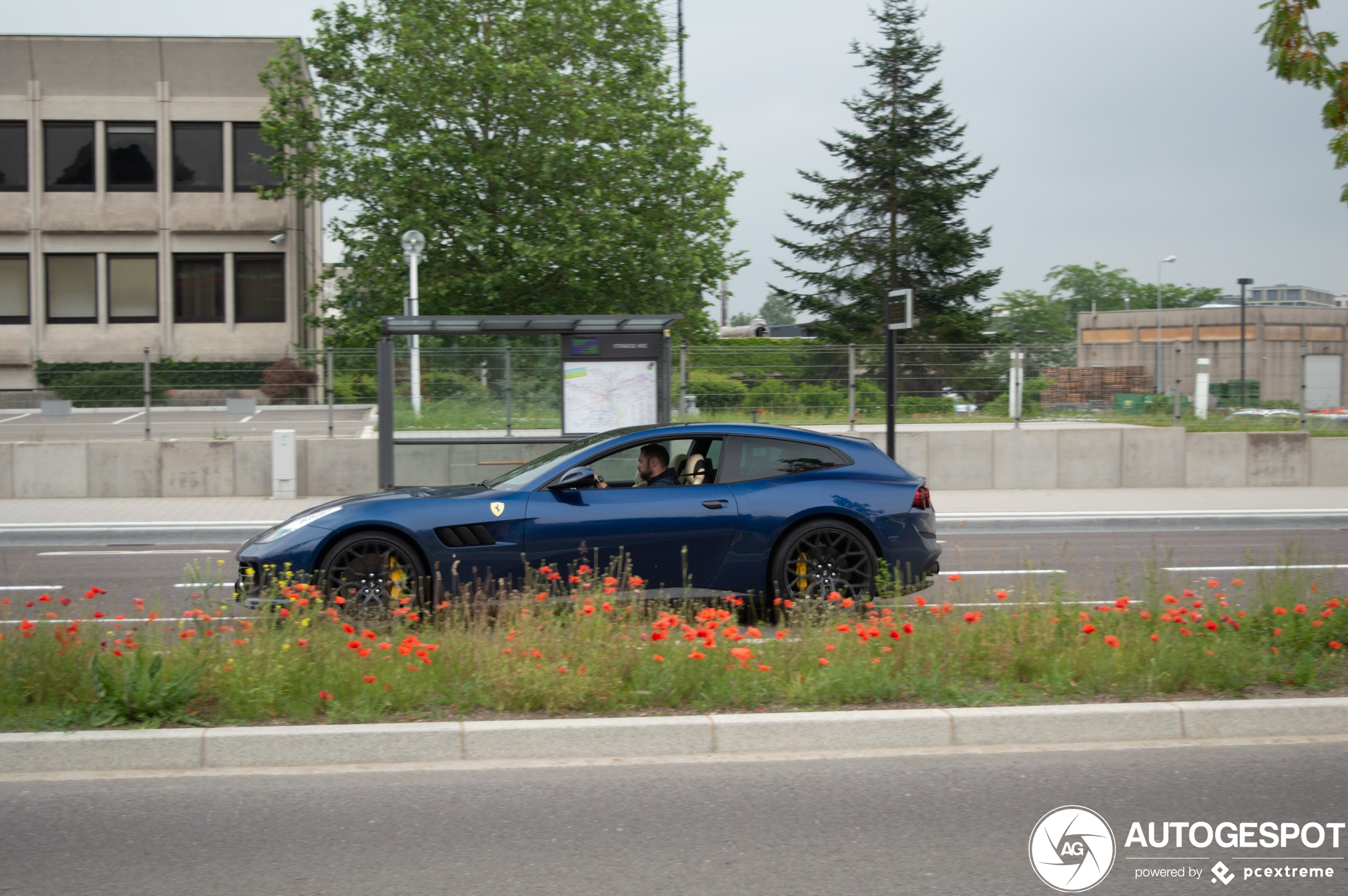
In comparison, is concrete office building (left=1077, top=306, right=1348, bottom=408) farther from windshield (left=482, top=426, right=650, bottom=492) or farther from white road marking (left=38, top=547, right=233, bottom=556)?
windshield (left=482, top=426, right=650, bottom=492)

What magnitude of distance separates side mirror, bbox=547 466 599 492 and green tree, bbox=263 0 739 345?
22.0 metres

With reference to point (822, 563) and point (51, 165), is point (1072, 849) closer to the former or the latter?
point (822, 563)

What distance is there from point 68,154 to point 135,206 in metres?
3.10

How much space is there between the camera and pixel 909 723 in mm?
5211

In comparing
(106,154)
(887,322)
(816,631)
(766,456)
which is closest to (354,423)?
(887,322)

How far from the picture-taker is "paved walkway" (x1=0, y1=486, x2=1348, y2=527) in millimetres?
14703

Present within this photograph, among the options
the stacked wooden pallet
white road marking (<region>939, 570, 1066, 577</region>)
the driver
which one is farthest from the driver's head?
the stacked wooden pallet

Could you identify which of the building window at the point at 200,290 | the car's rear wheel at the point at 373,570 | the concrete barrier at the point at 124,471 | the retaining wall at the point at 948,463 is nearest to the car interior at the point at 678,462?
the car's rear wheel at the point at 373,570

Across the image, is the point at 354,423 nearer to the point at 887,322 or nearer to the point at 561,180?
the point at 887,322

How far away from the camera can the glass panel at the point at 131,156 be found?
4075 cm

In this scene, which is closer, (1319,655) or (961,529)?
(1319,655)

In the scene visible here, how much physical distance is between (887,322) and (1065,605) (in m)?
8.53

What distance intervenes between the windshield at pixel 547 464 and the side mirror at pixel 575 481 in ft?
0.33

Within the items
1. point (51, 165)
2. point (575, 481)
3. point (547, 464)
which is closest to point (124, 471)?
point (547, 464)
